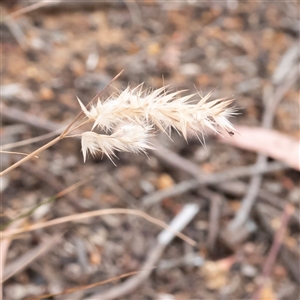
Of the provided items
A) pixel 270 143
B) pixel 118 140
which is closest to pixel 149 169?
pixel 270 143

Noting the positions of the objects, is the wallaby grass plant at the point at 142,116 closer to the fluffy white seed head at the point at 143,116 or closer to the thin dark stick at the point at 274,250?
the fluffy white seed head at the point at 143,116

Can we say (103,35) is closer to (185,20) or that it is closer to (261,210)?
(185,20)

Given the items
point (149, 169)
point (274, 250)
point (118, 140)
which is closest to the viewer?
point (118, 140)

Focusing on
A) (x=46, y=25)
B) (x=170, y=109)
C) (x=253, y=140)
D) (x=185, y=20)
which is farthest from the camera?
(x=185, y=20)

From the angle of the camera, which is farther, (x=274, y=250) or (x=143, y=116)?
(x=274, y=250)

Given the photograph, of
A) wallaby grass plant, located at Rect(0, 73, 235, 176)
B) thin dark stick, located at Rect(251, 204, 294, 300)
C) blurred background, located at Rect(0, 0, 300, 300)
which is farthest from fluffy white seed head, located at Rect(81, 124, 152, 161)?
thin dark stick, located at Rect(251, 204, 294, 300)

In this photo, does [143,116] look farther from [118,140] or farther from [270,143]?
[270,143]

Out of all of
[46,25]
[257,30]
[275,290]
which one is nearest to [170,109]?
[275,290]

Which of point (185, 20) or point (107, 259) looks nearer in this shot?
point (107, 259)

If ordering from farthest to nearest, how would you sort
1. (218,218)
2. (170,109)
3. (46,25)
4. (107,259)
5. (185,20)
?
(185,20), (46,25), (218,218), (107,259), (170,109)
